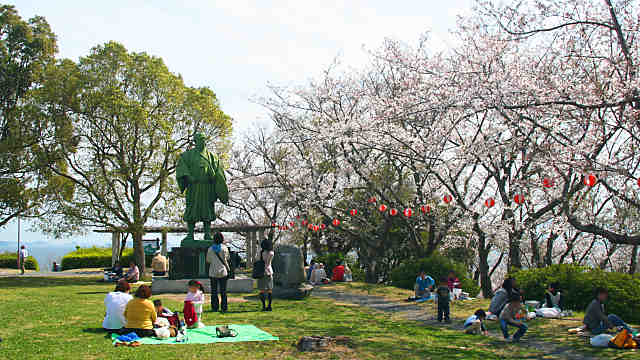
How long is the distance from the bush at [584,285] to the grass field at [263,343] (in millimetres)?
2620

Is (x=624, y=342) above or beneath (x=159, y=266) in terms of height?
beneath

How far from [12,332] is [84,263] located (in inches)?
994

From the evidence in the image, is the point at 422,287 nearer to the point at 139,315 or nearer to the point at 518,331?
the point at 518,331

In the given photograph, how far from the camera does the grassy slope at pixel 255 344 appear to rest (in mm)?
7141

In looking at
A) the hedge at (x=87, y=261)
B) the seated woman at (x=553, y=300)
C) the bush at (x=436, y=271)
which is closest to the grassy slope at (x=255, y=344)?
the seated woman at (x=553, y=300)

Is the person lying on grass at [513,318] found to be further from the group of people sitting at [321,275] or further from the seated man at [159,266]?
the seated man at [159,266]

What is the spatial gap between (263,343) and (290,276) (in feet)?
22.5

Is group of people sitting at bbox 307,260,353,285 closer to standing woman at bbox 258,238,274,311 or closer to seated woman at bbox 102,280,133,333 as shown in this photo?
standing woman at bbox 258,238,274,311

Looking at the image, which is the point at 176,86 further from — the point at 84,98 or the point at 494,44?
the point at 494,44

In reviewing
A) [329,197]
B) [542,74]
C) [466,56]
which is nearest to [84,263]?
[329,197]

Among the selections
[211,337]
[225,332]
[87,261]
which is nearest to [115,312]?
[211,337]

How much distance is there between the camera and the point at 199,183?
16734 mm

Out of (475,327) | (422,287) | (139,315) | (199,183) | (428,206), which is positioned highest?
(199,183)

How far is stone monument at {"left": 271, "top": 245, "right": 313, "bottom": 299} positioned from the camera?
48.7 feet
